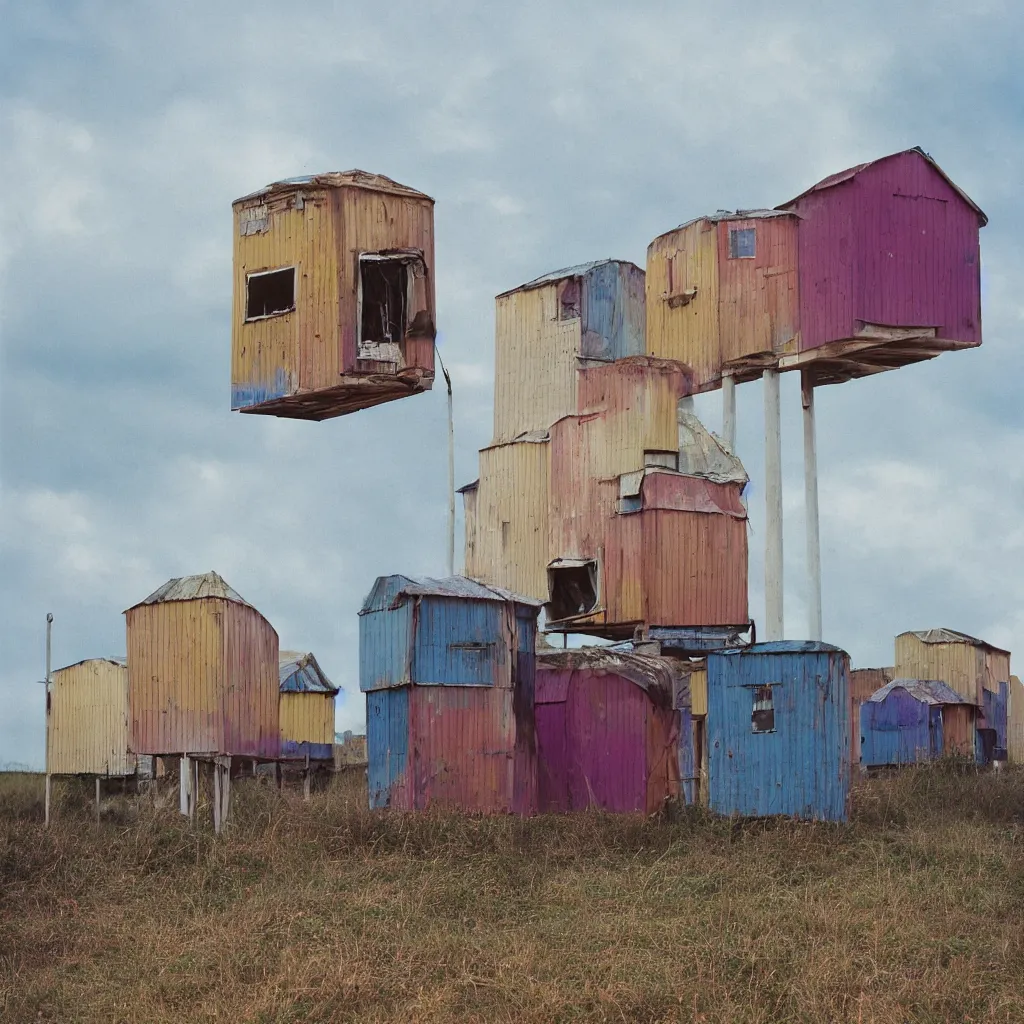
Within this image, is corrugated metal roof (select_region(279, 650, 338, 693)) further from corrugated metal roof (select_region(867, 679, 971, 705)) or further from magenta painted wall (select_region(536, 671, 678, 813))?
magenta painted wall (select_region(536, 671, 678, 813))

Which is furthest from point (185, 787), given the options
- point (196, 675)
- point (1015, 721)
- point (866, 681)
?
point (1015, 721)

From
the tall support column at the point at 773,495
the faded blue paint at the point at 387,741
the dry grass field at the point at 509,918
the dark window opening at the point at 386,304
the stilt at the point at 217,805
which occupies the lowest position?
the dry grass field at the point at 509,918

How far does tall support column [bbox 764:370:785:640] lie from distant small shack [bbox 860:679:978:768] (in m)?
7.82

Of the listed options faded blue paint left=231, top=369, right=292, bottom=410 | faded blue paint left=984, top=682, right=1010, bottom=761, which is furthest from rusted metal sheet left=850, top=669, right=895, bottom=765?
faded blue paint left=231, top=369, right=292, bottom=410

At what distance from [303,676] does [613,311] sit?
13.7 metres

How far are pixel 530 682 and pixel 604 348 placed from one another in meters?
13.7

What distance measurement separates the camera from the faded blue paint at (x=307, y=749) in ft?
147

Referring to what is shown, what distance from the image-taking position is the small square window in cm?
3494

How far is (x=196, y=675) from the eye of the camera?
2708 cm

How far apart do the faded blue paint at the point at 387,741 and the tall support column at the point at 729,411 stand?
12302mm

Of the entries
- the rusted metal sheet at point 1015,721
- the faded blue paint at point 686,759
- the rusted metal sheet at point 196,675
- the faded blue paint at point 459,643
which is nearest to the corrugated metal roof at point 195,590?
the rusted metal sheet at point 196,675

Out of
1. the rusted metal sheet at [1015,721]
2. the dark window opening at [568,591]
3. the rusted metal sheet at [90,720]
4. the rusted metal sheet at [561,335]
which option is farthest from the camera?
the rusted metal sheet at [1015,721]

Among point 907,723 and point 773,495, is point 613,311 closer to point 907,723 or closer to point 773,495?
point 773,495

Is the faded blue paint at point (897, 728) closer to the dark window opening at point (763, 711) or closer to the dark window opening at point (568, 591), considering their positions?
the dark window opening at point (568, 591)
